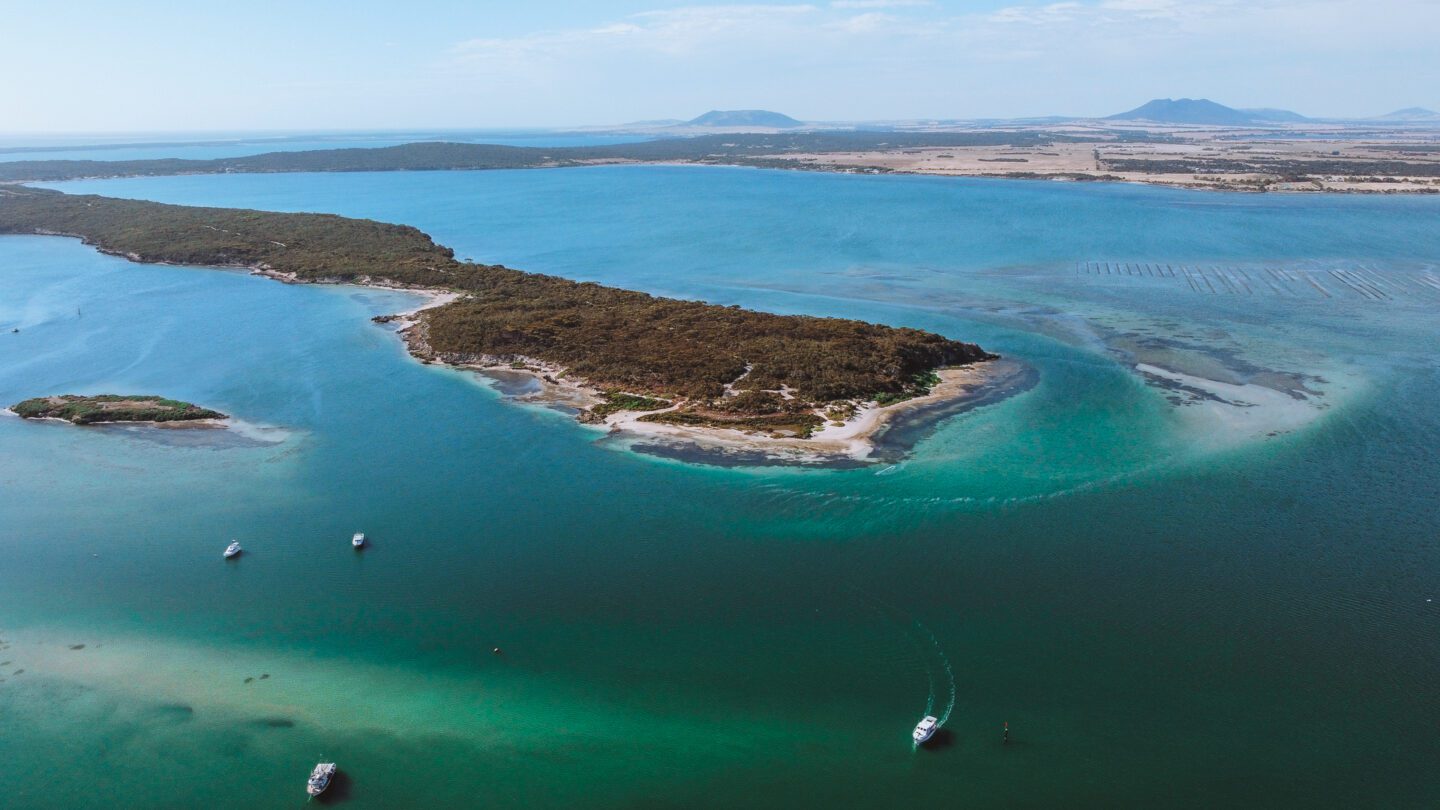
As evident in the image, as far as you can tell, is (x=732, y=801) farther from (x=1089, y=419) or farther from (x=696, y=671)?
(x=1089, y=419)

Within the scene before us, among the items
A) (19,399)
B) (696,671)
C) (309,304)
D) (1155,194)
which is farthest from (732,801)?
(1155,194)

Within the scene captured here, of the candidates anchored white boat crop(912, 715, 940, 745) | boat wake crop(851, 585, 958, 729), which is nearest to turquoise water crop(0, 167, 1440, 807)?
boat wake crop(851, 585, 958, 729)

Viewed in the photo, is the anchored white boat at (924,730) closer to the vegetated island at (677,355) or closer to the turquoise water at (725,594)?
the turquoise water at (725,594)

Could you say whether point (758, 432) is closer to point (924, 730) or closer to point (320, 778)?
point (924, 730)

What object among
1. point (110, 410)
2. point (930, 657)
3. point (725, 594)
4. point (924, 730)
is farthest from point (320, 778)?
point (110, 410)

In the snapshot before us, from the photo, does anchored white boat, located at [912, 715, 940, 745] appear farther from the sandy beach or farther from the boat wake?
the sandy beach

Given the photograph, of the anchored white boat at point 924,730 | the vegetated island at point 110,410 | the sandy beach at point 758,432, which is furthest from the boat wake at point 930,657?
the vegetated island at point 110,410
